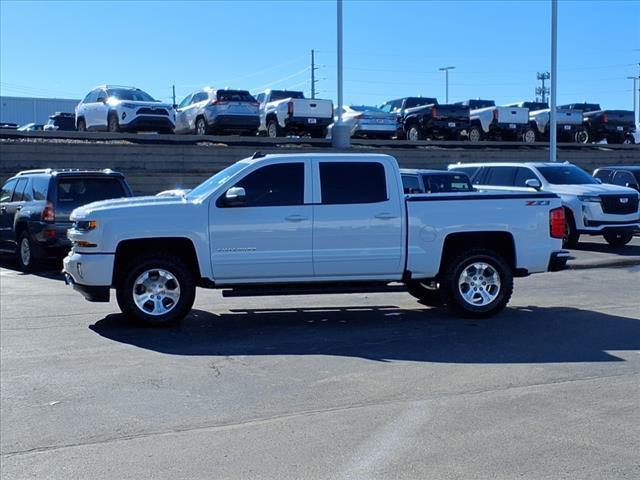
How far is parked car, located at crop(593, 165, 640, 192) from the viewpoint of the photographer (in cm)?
2158

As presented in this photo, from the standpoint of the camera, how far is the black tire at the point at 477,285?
1002cm

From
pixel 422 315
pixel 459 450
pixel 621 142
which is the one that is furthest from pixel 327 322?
pixel 621 142

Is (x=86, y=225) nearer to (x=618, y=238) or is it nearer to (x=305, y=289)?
(x=305, y=289)

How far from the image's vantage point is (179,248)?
9.77 meters

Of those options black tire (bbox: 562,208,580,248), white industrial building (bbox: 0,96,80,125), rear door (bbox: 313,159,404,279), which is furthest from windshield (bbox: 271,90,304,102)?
white industrial building (bbox: 0,96,80,125)

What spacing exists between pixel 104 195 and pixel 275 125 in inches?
644

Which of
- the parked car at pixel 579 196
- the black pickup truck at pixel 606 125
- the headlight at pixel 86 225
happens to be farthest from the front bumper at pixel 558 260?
the black pickup truck at pixel 606 125

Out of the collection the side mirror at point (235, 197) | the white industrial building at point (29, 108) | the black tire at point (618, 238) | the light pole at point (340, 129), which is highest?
the white industrial building at point (29, 108)

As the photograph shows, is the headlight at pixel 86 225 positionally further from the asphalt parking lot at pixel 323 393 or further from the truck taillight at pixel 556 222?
the truck taillight at pixel 556 222

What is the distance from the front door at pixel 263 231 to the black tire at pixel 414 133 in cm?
2326

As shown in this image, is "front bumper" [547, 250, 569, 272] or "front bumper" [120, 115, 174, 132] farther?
"front bumper" [120, 115, 174, 132]

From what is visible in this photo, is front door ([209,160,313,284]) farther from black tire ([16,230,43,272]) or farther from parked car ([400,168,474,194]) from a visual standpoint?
parked car ([400,168,474,194])

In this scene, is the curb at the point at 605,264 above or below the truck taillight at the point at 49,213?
below

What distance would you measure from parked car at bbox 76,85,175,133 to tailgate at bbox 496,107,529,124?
1409 centimetres
